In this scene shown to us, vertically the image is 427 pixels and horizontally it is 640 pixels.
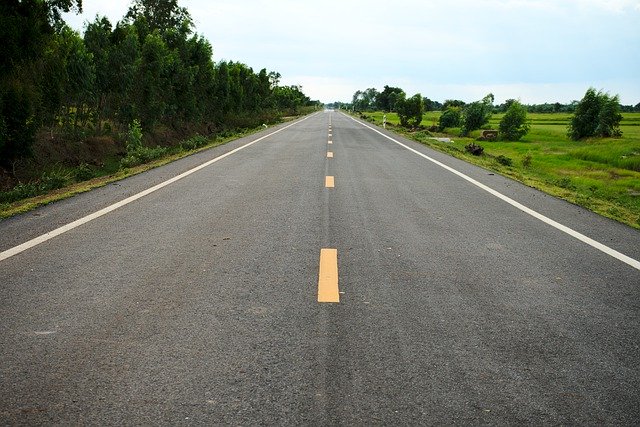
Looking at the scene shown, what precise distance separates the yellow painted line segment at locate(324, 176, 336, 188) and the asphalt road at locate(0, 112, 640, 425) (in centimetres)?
283

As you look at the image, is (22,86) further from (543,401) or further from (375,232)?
(543,401)

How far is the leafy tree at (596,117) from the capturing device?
3619 centimetres

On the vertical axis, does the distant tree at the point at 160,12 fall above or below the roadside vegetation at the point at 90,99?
above

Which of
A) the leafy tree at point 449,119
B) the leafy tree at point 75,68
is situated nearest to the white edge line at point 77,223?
the leafy tree at point 75,68

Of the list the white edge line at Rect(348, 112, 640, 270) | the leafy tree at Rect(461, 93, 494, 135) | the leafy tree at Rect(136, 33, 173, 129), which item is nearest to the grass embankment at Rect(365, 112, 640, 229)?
the white edge line at Rect(348, 112, 640, 270)

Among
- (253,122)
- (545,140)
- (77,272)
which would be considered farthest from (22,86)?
(545,140)

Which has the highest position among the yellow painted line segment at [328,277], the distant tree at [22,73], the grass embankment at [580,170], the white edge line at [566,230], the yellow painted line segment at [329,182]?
the distant tree at [22,73]

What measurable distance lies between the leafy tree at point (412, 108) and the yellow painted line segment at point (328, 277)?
2116 inches

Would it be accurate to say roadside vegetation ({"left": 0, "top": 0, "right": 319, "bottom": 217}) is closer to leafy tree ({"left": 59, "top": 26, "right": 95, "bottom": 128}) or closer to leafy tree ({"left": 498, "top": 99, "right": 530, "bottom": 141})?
leafy tree ({"left": 59, "top": 26, "right": 95, "bottom": 128})

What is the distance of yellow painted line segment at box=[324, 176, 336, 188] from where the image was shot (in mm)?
9752

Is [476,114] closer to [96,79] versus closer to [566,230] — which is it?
[96,79]

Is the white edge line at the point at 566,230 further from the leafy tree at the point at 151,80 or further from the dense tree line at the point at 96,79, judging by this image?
the leafy tree at the point at 151,80

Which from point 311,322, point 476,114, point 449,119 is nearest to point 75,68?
point 311,322

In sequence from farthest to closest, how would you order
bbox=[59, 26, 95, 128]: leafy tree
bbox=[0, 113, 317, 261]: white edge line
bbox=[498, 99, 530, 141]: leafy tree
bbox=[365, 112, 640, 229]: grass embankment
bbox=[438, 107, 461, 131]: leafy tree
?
bbox=[438, 107, 461, 131]: leafy tree
bbox=[498, 99, 530, 141]: leafy tree
bbox=[59, 26, 95, 128]: leafy tree
bbox=[365, 112, 640, 229]: grass embankment
bbox=[0, 113, 317, 261]: white edge line
